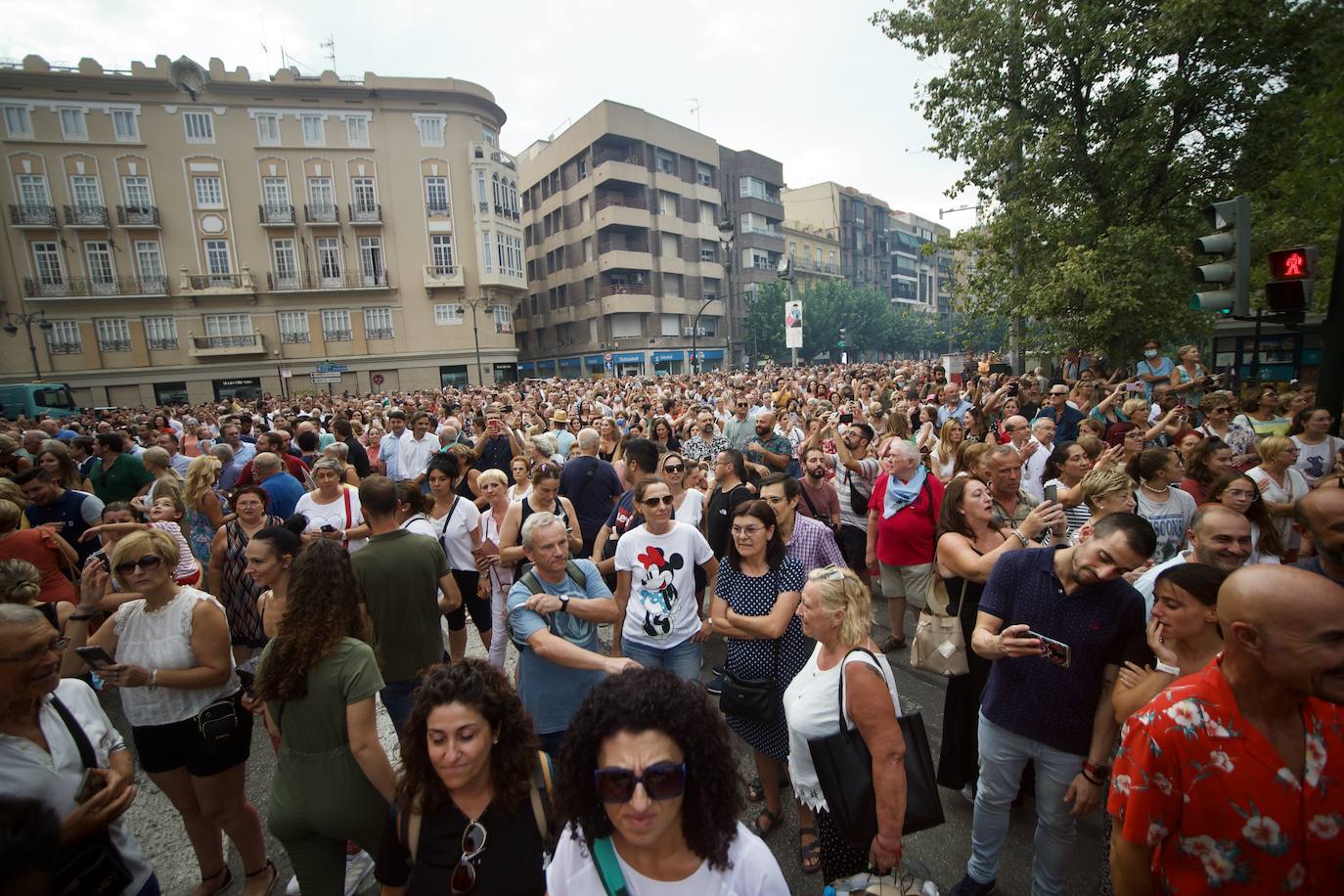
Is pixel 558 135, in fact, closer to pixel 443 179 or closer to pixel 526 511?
pixel 443 179

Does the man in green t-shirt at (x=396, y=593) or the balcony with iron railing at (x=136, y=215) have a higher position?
the balcony with iron railing at (x=136, y=215)

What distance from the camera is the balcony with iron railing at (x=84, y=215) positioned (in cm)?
3259

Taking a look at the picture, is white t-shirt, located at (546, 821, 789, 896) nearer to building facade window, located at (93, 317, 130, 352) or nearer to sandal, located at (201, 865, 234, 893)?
sandal, located at (201, 865, 234, 893)

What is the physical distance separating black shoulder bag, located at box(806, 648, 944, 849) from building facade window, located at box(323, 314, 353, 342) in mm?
41675

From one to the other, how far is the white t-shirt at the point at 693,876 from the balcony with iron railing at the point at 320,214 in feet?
141

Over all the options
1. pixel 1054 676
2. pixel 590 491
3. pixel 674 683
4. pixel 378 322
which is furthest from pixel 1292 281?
pixel 378 322

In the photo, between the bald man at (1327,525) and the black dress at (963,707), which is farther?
the black dress at (963,707)

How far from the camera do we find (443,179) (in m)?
37.6

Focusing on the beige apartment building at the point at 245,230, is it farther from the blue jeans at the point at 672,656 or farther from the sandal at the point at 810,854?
the sandal at the point at 810,854

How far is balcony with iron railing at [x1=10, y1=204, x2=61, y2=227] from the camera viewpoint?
31.9m

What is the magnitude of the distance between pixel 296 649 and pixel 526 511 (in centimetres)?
238

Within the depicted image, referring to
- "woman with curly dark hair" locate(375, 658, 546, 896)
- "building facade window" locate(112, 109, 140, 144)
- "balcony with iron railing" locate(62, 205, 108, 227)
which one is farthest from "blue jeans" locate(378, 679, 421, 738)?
"building facade window" locate(112, 109, 140, 144)

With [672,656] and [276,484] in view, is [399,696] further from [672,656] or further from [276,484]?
[276,484]

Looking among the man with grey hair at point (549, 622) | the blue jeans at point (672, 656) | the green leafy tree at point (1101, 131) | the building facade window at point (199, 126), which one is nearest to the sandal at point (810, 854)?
the blue jeans at point (672, 656)
